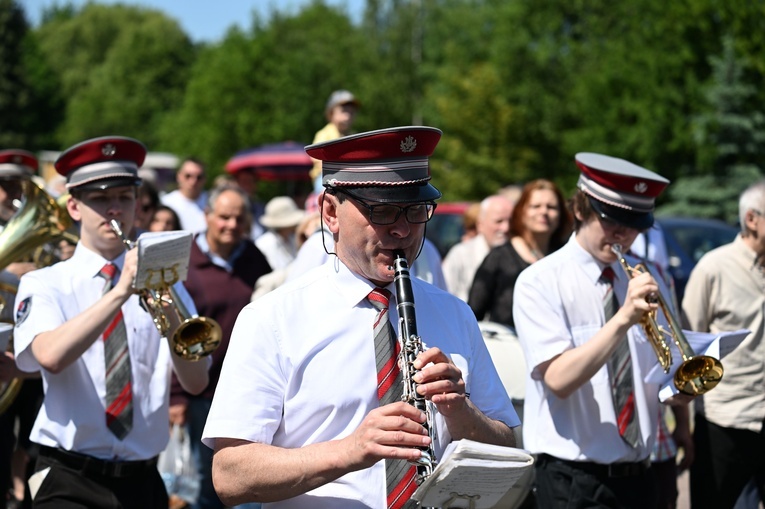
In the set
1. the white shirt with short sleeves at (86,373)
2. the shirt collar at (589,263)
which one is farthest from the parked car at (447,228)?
the white shirt with short sleeves at (86,373)

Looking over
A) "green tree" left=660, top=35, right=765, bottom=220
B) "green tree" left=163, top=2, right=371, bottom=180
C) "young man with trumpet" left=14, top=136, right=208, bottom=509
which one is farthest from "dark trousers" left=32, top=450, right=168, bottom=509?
"green tree" left=163, top=2, right=371, bottom=180

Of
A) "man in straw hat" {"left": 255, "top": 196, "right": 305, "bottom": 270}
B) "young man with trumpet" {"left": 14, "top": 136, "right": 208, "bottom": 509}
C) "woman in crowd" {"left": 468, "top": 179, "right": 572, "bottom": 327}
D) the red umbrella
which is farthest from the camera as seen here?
the red umbrella

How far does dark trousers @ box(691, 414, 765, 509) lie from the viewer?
6.07m

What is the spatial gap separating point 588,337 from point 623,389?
0.28 meters

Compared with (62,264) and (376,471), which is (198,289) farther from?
(376,471)

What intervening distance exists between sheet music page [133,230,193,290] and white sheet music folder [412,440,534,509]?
2.01 m

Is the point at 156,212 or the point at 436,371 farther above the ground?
the point at 436,371

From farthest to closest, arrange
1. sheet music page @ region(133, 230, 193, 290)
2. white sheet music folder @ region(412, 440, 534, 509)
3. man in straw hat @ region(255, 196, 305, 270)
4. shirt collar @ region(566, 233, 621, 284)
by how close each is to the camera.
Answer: man in straw hat @ region(255, 196, 305, 270) < shirt collar @ region(566, 233, 621, 284) < sheet music page @ region(133, 230, 193, 290) < white sheet music folder @ region(412, 440, 534, 509)

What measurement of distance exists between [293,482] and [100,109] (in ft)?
256

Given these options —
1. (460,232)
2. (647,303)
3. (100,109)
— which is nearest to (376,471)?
(647,303)

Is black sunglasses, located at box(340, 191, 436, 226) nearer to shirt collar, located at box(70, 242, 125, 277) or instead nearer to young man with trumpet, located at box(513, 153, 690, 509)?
young man with trumpet, located at box(513, 153, 690, 509)

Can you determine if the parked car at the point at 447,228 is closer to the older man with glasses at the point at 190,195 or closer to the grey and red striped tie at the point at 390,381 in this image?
the older man with glasses at the point at 190,195

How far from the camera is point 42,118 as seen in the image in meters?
68.4

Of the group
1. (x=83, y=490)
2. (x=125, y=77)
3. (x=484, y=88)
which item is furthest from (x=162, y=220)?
(x=125, y=77)
